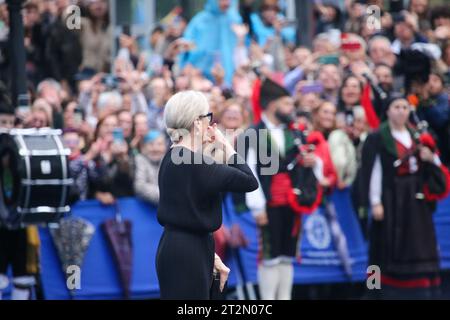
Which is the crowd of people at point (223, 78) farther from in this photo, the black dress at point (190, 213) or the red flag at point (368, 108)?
the black dress at point (190, 213)

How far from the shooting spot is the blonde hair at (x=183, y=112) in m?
8.45

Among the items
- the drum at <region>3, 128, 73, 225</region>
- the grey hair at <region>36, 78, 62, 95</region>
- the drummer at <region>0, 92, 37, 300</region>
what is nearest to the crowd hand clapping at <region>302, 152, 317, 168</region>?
the drum at <region>3, 128, 73, 225</region>

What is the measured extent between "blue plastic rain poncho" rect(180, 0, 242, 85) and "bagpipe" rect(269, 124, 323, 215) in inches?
113

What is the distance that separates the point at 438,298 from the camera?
13.6 m

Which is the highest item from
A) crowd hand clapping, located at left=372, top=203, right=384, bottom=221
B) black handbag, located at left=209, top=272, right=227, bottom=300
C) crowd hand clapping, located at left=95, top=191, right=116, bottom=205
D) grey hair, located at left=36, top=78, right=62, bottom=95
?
grey hair, located at left=36, top=78, right=62, bottom=95

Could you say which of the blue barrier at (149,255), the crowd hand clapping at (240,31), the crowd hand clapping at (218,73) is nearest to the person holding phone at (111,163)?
the blue barrier at (149,255)

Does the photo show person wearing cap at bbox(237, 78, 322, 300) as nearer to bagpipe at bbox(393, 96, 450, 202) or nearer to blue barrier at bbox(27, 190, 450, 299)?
blue barrier at bbox(27, 190, 450, 299)

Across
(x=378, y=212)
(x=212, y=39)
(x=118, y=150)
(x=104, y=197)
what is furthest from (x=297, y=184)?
(x=212, y=39)

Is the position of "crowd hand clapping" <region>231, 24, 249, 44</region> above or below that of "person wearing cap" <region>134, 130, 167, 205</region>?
above

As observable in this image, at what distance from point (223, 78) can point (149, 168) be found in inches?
108

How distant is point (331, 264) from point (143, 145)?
7.29ft

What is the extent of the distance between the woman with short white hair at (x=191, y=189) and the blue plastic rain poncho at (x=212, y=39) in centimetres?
727

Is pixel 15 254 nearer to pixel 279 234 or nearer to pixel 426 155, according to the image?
pixel 279 234

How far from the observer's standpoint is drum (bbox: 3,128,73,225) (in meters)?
11.3
